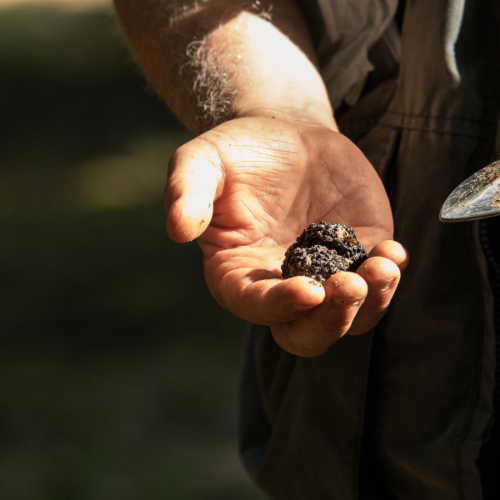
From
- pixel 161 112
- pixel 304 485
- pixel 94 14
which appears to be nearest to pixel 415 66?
pixel 304 485

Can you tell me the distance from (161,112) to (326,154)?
10.1m

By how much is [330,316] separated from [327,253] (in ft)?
1.69

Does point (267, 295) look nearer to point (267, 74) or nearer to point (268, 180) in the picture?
point (268, 180)

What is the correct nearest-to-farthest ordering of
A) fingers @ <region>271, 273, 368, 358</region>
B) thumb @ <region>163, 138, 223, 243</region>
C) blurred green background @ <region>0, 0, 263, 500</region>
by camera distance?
fingers @ <region>271, 273, 368, 358</region>
thumb @ <region>163, 138, 223, 243</region>
blurred green background @ <region>0, 0, 263, 500</region>

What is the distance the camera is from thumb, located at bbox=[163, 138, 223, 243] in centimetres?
170

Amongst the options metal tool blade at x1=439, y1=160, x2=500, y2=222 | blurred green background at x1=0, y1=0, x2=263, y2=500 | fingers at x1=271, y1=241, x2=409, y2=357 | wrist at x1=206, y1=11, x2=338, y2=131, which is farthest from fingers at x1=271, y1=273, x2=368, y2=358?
blurred green background at x1=0, y1=0, x2=263, y2=500

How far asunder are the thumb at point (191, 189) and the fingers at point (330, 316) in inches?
17.2

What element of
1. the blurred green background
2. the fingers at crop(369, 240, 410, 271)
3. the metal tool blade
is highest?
the metal tool blade

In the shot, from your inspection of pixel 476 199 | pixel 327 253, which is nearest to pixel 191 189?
pixel 327 253

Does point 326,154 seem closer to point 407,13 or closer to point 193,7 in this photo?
point 407,13

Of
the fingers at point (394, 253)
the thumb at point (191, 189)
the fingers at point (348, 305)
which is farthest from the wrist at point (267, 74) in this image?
the fingers at point (348, 305)

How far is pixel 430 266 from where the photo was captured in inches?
82.0

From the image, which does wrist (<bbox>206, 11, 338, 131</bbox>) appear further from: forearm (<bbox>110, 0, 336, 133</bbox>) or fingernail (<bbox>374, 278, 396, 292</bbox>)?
fingernail (<bbox>374, 278, 396, 292</bbox>)

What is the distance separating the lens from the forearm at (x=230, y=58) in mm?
2383
